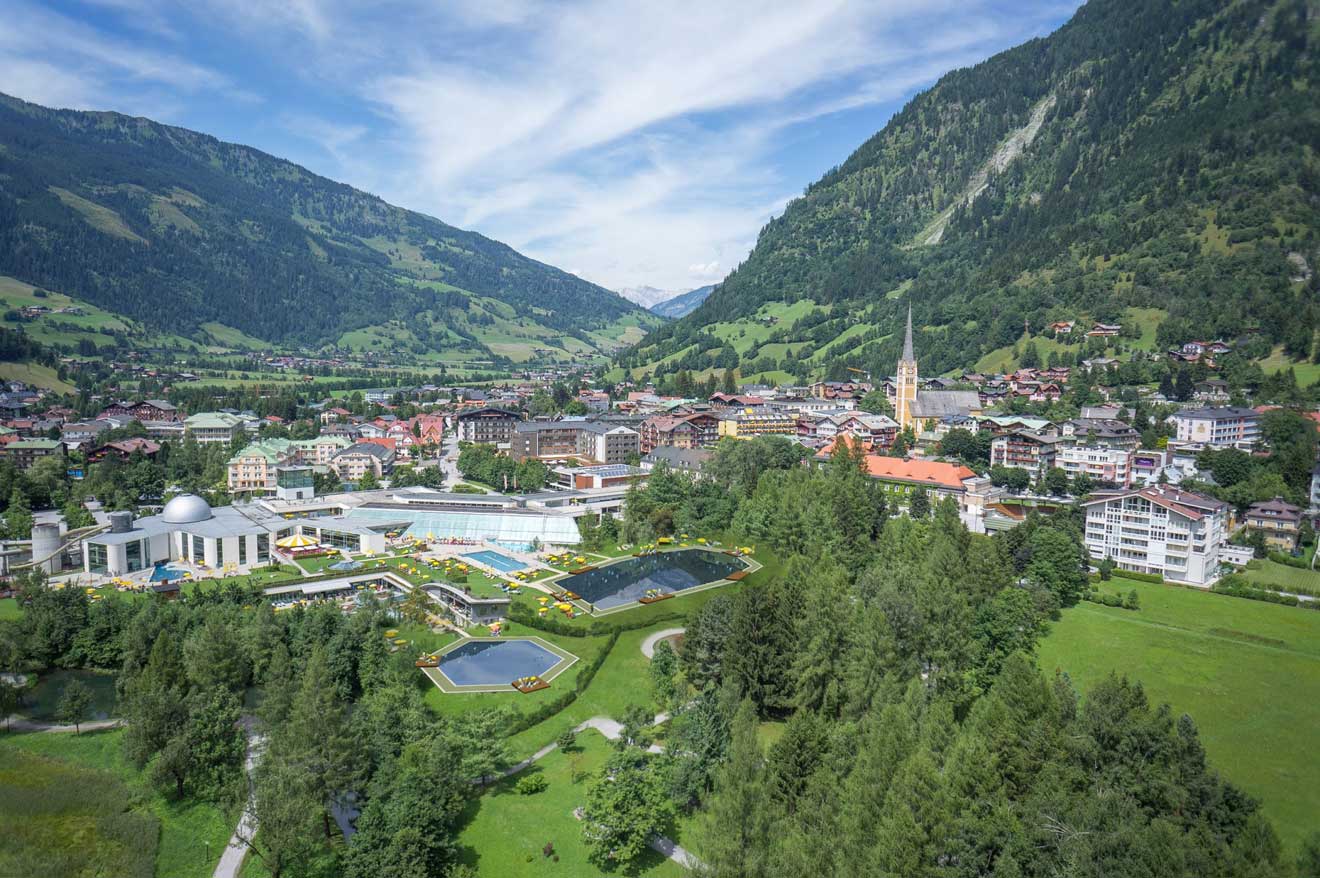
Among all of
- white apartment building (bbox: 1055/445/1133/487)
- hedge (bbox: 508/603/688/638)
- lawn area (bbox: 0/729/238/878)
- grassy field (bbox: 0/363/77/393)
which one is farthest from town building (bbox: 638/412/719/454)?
grassy field (bbox: 0/363/77/393)

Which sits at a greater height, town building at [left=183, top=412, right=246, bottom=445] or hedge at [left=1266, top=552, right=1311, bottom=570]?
town building at [left=183, top=412, right=246, bottom=445]

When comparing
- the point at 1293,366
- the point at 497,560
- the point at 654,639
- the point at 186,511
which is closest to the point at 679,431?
the point at 497,560

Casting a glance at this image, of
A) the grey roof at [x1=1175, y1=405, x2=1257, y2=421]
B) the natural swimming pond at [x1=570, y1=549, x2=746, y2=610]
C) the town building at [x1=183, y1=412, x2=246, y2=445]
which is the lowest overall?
the natural swimming pond at [x1=570, y1=549, x2=746, y2=610]

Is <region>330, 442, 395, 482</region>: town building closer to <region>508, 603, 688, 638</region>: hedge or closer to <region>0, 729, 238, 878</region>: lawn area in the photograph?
<region>508, 603, 688, 638</region>: hedge

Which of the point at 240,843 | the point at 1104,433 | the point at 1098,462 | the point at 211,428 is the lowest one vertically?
the point at 240,843

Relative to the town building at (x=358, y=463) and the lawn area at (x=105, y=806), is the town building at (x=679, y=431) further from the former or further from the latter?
the lawn area at (x=105, y=806)

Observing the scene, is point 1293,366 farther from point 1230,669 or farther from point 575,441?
point 575,441

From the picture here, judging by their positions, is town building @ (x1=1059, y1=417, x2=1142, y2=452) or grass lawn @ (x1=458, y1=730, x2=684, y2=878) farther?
town building @ (x1=1059, y1=417, x2=1142, y2=452)
